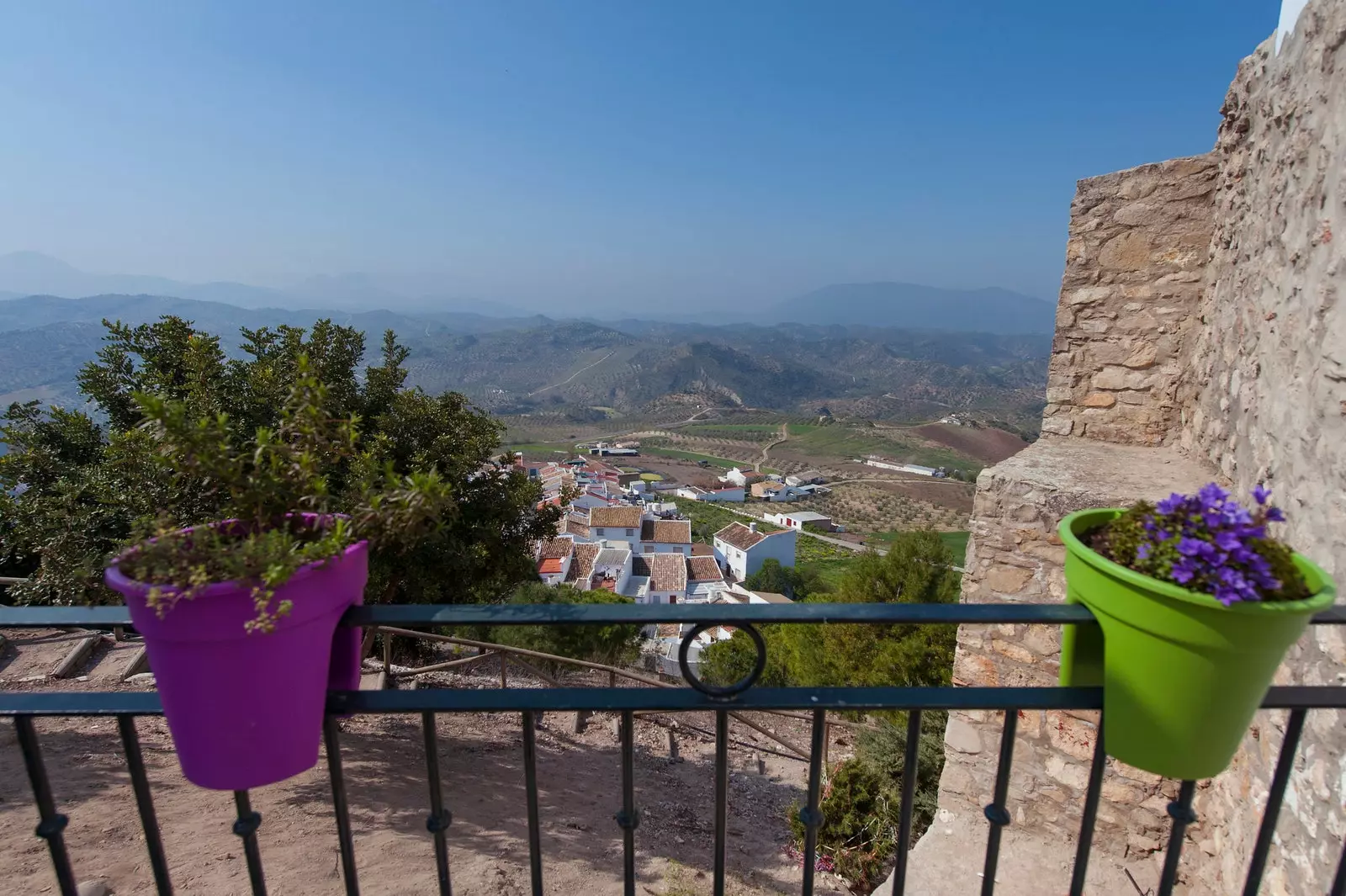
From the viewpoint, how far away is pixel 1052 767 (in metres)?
3.65

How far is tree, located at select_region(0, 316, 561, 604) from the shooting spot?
5.05m

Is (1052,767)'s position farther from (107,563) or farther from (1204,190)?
(107,563)

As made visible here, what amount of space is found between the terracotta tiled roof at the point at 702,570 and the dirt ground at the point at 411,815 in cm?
2446

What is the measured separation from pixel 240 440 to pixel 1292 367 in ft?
18.3

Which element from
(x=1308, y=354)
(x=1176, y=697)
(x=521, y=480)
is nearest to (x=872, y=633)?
(x=521, y=480)

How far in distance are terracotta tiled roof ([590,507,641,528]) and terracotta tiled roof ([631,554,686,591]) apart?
4.53m

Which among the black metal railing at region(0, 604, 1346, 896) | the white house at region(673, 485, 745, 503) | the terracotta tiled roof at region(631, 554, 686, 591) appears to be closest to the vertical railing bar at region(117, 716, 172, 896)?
the black metal railing at region(0, 604, 1346, 896)

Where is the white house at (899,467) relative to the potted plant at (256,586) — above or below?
below

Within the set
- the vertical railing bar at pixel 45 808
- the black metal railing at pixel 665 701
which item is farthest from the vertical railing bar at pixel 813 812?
the vertical railing bar at pixel 45 808

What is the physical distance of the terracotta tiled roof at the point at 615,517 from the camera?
1499 inches

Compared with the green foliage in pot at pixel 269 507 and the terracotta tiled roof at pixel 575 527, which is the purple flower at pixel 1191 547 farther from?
the terracotta tiled roof at pixel 575 527

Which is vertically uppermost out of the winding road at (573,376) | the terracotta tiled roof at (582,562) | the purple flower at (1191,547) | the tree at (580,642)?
the purple flower at (1191,547)

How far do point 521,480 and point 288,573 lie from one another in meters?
6.48

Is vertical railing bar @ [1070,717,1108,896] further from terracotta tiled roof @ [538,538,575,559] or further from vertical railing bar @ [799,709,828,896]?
terracotta tiled roof @ [538,538,575,559]
